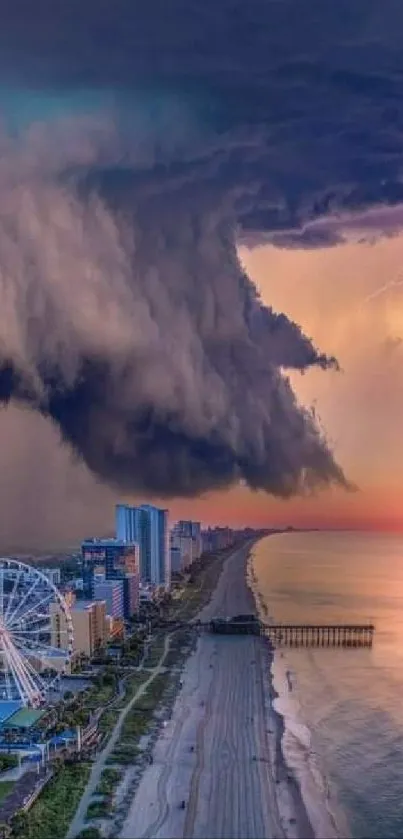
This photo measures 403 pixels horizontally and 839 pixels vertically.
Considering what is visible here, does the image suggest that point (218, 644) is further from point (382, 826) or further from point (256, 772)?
point (382, 826)

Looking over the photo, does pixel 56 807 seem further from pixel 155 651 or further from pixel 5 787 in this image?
pixel 155 651

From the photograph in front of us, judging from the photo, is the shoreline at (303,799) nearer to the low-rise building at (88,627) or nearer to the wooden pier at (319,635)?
the low-rise building at (88,627)

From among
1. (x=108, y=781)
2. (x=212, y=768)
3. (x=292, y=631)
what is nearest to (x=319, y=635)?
(x=292, y=631)

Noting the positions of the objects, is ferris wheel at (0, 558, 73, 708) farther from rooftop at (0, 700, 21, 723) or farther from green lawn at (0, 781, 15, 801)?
green lawn at (0, 781, 15, 801)

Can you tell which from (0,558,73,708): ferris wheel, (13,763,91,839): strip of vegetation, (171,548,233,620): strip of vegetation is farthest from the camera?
(171,548,233,620): strip of vegetation

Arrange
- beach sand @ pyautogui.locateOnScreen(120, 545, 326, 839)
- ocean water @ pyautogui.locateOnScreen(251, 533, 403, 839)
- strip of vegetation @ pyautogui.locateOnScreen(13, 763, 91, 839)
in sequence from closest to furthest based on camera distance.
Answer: strip of vegetation @ pyautogui.locateOnScreen(13, 763, 91, 839) → beach sand @ pyautogui.locateOnScreen(120, 545, 326, 839) → ocean water @ pyautogui.locateOnScreen(251, 533, 403, 839)

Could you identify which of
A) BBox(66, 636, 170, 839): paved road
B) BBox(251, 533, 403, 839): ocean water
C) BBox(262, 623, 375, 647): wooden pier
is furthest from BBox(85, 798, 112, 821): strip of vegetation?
BBox(262, 623, 375, 647): wooden pier

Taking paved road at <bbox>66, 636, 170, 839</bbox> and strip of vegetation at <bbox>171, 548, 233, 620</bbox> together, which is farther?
strip of vegetation at <bbox>171, 548, 233, 620</bbox>
